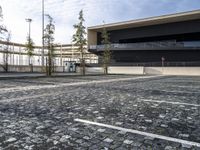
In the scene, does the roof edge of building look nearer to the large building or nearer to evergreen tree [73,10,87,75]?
the large building

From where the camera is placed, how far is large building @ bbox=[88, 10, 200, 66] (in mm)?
38281

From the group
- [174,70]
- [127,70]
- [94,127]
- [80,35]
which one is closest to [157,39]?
[127,70]

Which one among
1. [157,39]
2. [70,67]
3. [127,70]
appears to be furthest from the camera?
[70,67]

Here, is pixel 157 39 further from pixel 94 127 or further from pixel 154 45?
pixel 94 127

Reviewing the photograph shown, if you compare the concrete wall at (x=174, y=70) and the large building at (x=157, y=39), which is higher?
the large building at (x=157, y=39)

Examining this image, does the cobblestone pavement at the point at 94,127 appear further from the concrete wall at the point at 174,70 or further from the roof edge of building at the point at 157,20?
the roof edge of building at the point at 157,20

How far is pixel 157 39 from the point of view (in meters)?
46.8

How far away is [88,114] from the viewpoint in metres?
5.30

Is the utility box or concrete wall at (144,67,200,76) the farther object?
the utility box

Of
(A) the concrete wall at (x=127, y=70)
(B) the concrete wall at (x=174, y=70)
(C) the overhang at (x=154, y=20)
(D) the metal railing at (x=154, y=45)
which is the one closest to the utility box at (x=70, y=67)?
(D) the metal railing at (x=154, y=45)

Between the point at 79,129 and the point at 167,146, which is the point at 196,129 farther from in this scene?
the point at 79,129

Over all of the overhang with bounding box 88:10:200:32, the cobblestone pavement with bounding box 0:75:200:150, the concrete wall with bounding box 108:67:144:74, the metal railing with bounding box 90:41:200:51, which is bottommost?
the cobblestone pavement with bounding box 0:75:200:150

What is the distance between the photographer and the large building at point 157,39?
1507 inches

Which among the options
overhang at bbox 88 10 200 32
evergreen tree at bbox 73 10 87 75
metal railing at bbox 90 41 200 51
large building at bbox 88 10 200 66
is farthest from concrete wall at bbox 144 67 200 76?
evergreen tree at bbox 73 10 87 75
